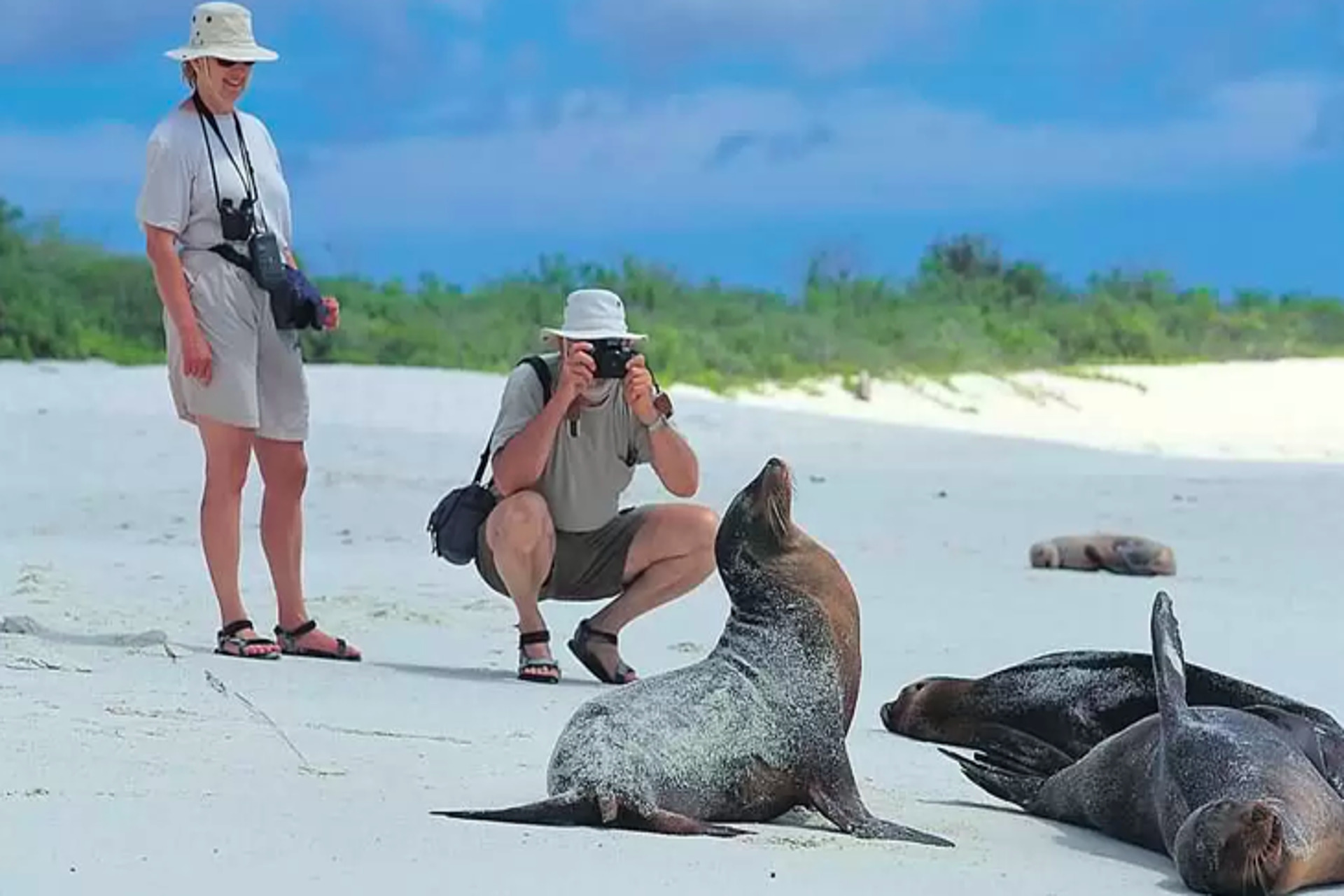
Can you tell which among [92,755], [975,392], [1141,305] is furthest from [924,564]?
[1141,305]

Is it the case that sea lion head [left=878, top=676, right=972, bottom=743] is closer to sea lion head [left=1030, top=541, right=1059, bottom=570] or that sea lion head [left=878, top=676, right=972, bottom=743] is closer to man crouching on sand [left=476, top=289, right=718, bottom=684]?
man crouching on sand [left=476, top=289, right=718, bottom=684]

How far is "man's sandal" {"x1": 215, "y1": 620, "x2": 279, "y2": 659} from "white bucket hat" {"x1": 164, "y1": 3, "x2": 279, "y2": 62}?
161cm

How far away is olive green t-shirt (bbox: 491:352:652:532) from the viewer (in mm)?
7258

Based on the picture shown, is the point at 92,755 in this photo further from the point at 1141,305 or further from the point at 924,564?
the point at 1141,305

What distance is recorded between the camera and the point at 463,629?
8727mm

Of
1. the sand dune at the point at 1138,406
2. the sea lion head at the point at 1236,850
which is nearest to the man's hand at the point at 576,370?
the sea lion head at the point at 1236,850

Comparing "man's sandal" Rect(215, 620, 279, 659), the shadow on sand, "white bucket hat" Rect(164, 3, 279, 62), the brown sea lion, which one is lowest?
the shadow on sand

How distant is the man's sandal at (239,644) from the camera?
7.44 meters

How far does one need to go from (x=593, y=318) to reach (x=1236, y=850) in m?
2.95

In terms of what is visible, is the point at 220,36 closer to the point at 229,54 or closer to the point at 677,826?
the point at 229,54

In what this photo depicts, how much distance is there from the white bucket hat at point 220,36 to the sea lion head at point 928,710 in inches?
98.0

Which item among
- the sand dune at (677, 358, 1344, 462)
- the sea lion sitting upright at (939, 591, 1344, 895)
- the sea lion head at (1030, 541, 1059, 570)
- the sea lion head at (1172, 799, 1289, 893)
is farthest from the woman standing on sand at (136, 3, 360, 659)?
the sand dune at (677, 358, 1344, 462)

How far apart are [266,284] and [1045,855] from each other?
A: 10.6ft

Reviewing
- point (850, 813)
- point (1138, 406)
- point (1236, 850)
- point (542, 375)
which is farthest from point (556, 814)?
point (1138, 406)
